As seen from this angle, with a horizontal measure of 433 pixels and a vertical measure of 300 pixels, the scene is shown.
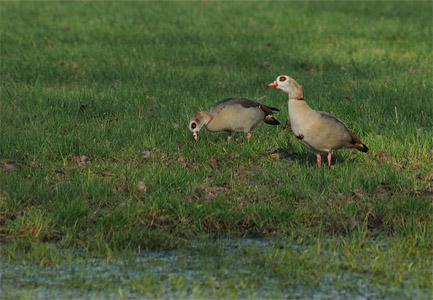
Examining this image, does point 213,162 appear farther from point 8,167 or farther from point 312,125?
point 8,167

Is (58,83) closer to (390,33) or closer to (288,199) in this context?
(288,199)

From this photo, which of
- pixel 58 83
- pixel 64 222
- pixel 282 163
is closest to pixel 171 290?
pixel 64 222

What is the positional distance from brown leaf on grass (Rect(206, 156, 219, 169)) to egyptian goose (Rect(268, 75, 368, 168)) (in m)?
1.26

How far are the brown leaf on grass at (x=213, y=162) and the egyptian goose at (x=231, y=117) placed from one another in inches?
32.4

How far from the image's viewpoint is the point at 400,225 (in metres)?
6.89

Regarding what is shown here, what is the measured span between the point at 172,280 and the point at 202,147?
4.40 m

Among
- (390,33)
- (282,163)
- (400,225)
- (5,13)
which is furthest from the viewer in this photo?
(5,13)

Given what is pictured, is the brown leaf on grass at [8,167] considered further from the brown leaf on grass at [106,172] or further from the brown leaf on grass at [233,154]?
the brown leaf on grass at [233,154]

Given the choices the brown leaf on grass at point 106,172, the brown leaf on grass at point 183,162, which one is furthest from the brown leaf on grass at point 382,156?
the brown leaf on grass at point 106,172

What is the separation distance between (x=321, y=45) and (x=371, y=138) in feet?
30.4

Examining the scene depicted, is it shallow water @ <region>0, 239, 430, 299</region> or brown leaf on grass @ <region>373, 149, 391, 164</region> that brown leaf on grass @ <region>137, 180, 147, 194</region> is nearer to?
shallow water @ <region>0, 239, 430, 299</region>

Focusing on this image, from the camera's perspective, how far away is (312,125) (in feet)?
27.2

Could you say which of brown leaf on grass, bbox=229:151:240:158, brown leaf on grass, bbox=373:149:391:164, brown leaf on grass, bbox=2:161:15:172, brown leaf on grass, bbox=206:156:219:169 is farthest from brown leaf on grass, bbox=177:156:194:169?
brown leaf on grass, bbox=373:149:391:164

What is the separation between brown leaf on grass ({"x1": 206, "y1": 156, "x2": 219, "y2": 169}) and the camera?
9.12 meters
